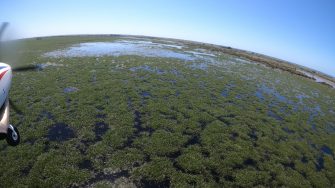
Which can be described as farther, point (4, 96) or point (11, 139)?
point (4, 96)

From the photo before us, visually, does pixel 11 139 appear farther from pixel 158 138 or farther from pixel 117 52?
pixel 117 52

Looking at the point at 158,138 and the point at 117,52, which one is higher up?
the point at 117,52

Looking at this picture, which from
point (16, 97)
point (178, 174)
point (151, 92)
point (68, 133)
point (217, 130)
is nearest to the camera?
point (178, 174)

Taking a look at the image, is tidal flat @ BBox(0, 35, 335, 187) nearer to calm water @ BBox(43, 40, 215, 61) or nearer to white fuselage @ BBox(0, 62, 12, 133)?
white fuselage @ BBox(0, 62, 12, 133)

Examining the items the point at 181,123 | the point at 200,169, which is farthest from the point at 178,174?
the point at 181,123

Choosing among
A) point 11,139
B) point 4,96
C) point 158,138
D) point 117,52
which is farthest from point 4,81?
point 117,52

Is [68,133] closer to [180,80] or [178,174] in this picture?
[178,174]

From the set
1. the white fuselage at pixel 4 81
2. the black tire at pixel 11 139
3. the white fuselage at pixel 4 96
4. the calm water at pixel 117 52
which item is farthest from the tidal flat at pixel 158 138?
the calm water at pixel 117 52

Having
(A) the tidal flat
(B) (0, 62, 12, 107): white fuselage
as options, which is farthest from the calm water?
(B) (0, 62, 12, 107): white fuselage

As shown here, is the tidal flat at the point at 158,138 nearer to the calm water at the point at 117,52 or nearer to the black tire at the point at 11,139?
the black tire at the point at 11,139
